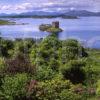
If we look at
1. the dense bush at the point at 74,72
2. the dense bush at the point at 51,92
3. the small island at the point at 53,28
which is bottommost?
the small island at the point at 53,28

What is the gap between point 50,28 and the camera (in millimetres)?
37188

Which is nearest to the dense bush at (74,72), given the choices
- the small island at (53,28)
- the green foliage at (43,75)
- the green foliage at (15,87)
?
the green foliage at (43,75)

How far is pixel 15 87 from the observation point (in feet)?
20.4

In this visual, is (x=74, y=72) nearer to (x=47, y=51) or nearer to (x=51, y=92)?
(x=47, y=51)

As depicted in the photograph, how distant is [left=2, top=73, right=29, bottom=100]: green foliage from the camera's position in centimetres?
618

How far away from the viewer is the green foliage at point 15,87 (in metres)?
6.18

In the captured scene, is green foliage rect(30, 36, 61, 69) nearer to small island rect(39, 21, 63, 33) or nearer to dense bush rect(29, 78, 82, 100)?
dense bush rect(29, 78, 82, 100)

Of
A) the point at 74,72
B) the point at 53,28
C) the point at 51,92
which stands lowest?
the point at 53,28

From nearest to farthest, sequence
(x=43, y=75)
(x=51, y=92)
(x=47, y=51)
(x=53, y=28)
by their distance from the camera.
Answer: (x=51, y=92), (x=43, y=75), (x=47, y=51), (x=53, y=28)

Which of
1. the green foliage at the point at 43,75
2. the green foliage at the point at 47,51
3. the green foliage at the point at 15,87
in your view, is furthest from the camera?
the green foliage at the point at 47,51

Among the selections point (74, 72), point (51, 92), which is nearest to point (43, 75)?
point (51, 92)

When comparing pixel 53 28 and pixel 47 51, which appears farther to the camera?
pixel 53 28

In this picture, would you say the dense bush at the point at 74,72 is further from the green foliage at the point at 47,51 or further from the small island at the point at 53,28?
the small island at the point at 53,28

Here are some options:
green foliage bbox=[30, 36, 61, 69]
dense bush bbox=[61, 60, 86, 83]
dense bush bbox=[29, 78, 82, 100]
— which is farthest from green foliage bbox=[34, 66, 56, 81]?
green foliage bbox=[30, 36, 61, 69]
